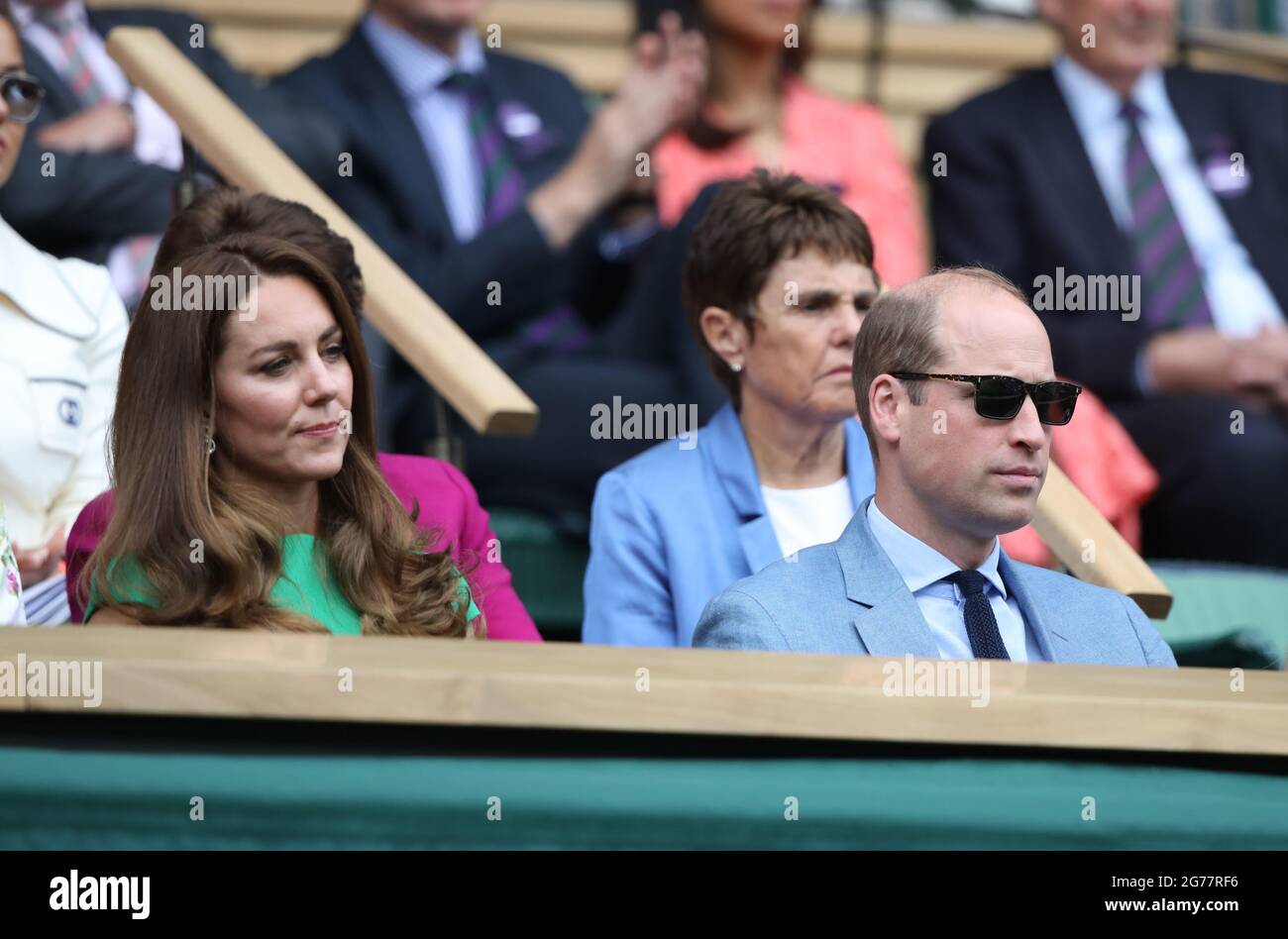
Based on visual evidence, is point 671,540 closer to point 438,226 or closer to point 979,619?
point 979,619

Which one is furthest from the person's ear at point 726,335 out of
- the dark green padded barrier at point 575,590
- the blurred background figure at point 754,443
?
the dark green padded barrier at point 575,590

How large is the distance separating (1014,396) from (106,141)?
79.2 inches

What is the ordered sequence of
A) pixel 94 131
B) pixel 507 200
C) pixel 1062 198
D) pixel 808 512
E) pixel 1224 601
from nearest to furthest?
1. pixel 808 512
2. pixel 1224 601
3. pixel 94 131
4. pixel 507 200
5. pixel 1062 198

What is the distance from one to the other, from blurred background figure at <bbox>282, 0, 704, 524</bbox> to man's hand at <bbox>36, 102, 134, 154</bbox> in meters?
0.37

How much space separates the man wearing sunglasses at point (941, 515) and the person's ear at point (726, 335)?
70 centimetres

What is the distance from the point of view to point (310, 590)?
232 centimetres

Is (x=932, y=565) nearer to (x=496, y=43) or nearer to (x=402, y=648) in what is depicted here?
(x=402, y=648)

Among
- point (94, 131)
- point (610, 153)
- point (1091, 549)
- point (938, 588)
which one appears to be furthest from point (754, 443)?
point (94, 131)

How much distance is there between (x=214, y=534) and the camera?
2.21 m

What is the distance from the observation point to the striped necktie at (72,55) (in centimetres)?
367

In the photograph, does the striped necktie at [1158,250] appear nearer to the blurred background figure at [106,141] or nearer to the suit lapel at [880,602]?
the blurred background figure at [106,141]

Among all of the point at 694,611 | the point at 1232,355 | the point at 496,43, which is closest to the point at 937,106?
the point at 496,43
